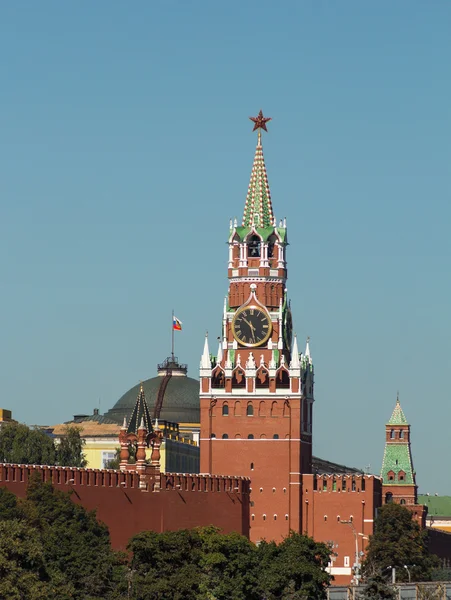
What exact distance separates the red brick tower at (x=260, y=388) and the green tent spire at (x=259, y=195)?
0.07m

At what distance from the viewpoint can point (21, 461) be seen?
15350 centimetres

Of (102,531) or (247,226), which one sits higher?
(247,226)

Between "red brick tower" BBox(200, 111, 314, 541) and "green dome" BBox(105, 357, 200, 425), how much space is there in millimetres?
28375

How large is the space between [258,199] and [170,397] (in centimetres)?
3118

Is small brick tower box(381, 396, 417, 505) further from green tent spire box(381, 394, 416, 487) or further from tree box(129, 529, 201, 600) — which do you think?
tree box(129, 529, 201, 600)

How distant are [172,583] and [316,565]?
33.5ft

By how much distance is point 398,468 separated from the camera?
16225 cm

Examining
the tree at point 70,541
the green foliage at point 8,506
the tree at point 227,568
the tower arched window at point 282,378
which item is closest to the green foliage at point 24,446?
the tower arched window at point 282,378

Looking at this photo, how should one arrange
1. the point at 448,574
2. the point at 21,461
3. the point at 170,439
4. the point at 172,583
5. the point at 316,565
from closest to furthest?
the point at 172,583 < the point at 316,565 < the point at 448,574 < the point at 21,461 < the point at 170,439

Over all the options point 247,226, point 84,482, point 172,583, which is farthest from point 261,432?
point 172,583

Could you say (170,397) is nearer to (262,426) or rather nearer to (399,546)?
(262,426)

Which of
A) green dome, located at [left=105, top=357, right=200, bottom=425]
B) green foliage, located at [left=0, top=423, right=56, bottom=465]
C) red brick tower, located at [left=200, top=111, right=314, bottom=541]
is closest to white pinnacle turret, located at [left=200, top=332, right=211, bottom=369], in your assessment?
red brick tower, located at [left=200, top=111, right=314, bottom=541]

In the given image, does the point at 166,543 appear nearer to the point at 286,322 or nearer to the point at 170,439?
the point at 286,322

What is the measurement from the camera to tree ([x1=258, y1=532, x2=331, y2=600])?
111 m
